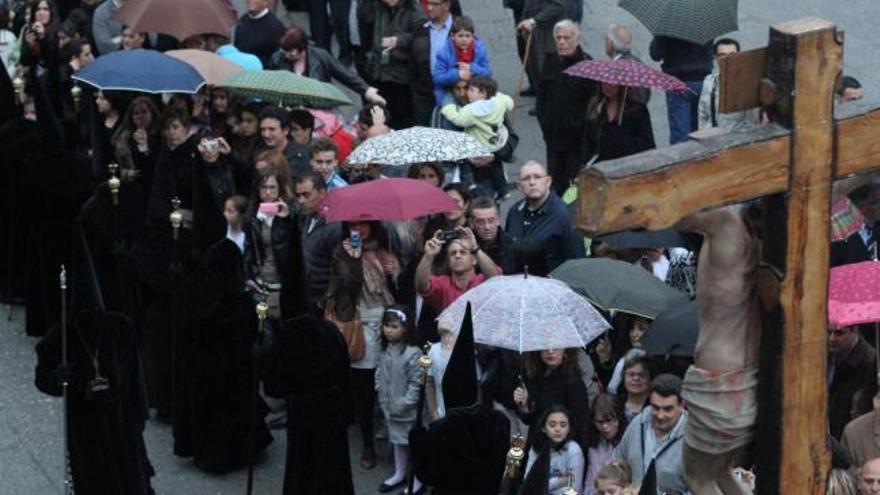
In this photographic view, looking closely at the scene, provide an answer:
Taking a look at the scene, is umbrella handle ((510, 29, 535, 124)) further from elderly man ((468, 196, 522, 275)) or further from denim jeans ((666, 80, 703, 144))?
elderly man ((468, 196, 522, 275))

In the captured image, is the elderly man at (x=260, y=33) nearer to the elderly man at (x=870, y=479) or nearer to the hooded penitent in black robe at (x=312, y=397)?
the hooded penitent in black robe at (x=312, y=397)

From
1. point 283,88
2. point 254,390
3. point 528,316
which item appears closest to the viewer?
point 528,316

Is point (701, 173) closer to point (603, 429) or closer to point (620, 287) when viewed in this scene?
point (603, 429)

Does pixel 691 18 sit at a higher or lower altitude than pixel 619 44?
higher

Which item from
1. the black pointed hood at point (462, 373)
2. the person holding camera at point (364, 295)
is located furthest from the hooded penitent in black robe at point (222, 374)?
the black pointed hood at point (462, 373)

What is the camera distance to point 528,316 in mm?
10133

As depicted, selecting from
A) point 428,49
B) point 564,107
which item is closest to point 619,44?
point 564,107

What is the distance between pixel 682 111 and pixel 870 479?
6463mm

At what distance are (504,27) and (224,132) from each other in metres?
5.51

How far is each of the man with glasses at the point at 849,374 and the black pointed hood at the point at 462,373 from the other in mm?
2823

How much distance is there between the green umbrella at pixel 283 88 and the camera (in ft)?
43.8

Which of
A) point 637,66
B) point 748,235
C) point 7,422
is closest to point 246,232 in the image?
point 7,422

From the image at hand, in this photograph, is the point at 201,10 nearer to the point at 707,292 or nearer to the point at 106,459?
the point at 106,459

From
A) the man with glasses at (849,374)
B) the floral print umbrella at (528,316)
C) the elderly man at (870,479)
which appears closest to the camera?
the elderly man at (870,479)
